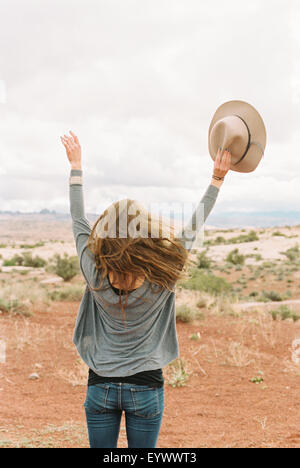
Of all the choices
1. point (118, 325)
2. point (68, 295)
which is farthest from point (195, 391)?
point (68, 295)

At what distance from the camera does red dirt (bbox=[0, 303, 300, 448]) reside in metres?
5.41

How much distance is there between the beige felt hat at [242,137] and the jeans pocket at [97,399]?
60.4 inches

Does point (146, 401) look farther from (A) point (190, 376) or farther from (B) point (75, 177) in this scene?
(A) point (190, 376)

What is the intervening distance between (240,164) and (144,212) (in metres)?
0.92

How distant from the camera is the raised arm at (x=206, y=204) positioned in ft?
7.97

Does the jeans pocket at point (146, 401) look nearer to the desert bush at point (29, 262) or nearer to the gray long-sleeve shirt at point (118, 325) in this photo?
the gray long-sleeve shirt at point (118, 325)

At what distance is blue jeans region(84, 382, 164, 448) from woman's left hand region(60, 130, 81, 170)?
49.6 inches

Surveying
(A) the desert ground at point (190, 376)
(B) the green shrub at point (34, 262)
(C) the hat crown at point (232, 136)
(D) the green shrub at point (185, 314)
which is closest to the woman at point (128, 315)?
(A) the desert ground at point (190, 376)

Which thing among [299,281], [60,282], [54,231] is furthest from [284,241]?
[54,231]

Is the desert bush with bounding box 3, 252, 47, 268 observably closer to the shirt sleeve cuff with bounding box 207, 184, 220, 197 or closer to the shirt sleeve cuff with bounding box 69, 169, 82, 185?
the shirt sleeve cuff with bounding box 69, 169, 82, 185

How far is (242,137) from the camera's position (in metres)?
2.85

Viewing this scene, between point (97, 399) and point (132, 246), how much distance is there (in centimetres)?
82

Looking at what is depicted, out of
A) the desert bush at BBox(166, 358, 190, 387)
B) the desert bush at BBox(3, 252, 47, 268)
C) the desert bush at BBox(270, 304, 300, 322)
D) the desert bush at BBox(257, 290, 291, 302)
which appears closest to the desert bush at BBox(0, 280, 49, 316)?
the desert bush at BBox(166, 358, 190, 387)

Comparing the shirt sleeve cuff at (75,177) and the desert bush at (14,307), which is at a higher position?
the shirt sleeve cuff at (75,177)
